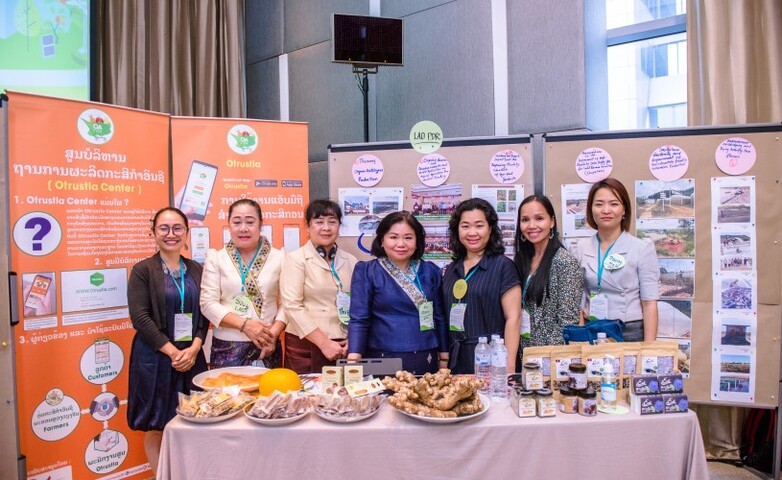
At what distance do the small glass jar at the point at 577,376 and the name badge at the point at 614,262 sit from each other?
0.85m

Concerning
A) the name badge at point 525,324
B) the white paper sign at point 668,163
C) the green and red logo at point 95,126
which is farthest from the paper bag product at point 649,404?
the green and red logo at point 95,126

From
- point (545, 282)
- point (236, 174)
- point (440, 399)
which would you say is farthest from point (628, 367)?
point (236, 174)

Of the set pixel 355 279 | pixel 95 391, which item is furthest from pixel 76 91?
pixel 355 279

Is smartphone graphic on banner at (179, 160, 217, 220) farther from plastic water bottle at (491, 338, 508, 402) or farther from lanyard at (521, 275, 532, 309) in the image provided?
plastic water bottle at (491, 338, 508, 402)

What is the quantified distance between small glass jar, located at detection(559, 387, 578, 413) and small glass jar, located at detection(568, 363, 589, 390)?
24 mm

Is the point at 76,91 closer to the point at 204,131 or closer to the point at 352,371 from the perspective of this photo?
the point at 204,131

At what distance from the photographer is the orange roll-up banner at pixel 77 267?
2605 mm

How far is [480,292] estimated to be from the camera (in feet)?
7.84

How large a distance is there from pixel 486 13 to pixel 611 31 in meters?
0.96

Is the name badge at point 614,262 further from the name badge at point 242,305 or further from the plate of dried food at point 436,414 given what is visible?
the name badge at point 242,305

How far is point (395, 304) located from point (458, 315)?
1.02ft

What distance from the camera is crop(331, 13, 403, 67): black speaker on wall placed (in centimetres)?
358

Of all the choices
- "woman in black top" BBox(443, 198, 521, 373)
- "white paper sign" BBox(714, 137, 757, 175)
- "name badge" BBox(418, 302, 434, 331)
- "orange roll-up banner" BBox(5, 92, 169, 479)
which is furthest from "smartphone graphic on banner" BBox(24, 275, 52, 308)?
"white paper sign" BBox(714, 137, 757, 175)

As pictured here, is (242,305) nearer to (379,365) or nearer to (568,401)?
(379,365)
